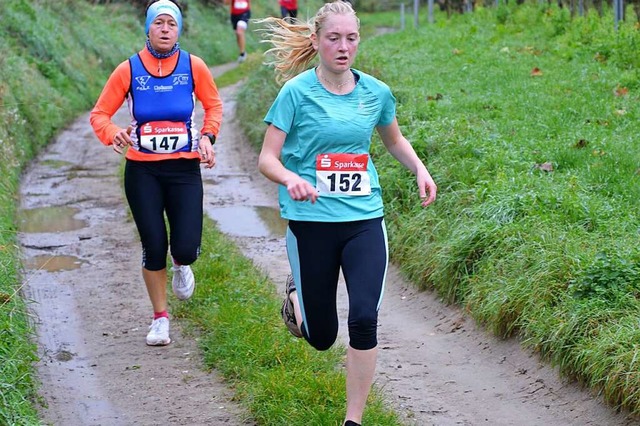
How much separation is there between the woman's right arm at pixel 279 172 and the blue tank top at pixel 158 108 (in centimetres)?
175

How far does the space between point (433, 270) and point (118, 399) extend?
2798mm

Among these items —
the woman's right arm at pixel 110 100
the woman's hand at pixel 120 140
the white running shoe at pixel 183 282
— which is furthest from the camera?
Result: the white running shoe at pixel 183 282

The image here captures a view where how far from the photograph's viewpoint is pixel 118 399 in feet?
19.2

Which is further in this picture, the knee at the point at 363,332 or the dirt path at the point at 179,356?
the dirt path at the point at 179,356

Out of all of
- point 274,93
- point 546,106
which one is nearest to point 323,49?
point 546,106

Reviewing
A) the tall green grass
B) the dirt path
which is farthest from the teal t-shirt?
the tall green grass

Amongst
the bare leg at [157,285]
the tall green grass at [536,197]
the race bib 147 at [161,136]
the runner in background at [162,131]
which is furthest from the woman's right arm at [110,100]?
the tall green grass at [536,197]

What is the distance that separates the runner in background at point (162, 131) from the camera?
6.38 m

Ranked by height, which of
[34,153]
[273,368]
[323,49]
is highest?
[323,49]

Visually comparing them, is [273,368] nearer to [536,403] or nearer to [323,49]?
[536,403]

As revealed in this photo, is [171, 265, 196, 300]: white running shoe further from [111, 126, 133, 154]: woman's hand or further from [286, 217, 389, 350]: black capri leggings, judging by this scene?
[286, 217, 389, 350]: black capri leggings

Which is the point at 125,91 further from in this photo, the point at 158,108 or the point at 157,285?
the point at 157,285

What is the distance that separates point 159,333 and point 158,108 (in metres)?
1.47

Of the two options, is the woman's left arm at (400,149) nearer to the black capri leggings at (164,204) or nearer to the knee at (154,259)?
the black capri leggings at (164,204)
